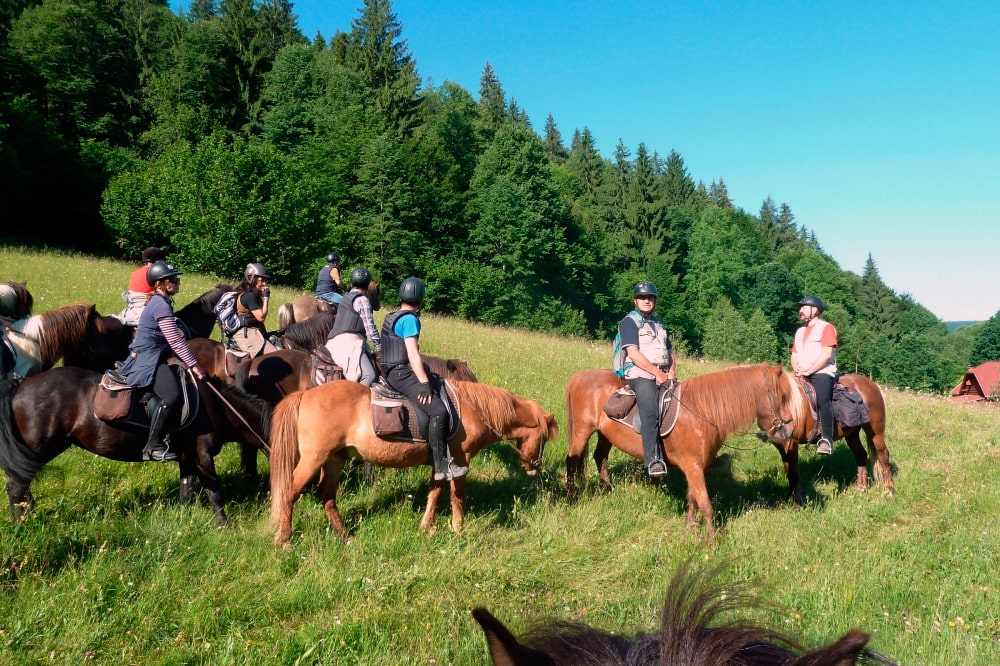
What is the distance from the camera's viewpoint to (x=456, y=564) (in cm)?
530

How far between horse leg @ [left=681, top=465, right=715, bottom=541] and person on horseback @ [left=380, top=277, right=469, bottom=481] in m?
2.65

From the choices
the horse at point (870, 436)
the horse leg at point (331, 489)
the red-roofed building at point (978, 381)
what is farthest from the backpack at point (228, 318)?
the red-roofed building at point (978, 381)

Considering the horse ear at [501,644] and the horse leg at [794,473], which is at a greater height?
the horse ear at [501,644]

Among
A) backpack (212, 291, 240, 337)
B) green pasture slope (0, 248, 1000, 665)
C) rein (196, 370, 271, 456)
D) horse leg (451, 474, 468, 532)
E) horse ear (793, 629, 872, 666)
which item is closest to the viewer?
horse ear (793, 629, 872, 666)

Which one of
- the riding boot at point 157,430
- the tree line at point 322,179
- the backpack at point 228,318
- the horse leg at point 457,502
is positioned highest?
the tree line at point 322,179

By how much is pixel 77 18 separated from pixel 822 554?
5244 centimetres

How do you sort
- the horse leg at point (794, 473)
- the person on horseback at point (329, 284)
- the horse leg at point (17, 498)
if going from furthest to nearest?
the person on horseback at point (329, 284), the horse leg at point (794, 473), the horse leg at point (17, 498)

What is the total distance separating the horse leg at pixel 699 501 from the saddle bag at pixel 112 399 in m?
5.93

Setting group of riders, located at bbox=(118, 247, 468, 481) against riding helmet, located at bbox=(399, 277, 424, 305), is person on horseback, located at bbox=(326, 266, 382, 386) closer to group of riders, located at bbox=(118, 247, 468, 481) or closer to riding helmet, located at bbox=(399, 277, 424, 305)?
group of riders, located at bbox=(118, 247, 468, 481)

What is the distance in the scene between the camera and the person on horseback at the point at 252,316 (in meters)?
8.33

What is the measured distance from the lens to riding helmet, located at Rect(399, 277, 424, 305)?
5.97 m

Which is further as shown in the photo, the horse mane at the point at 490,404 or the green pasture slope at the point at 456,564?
the horse mane at the point at 490,404

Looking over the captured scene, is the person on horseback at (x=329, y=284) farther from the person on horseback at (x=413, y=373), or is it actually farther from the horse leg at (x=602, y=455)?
the horse leg at (x=602, y=455)

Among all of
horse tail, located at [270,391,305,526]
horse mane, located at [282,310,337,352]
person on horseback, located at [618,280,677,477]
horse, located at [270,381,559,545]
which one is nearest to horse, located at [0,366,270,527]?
horse tail, located at [270,391,305,526]
